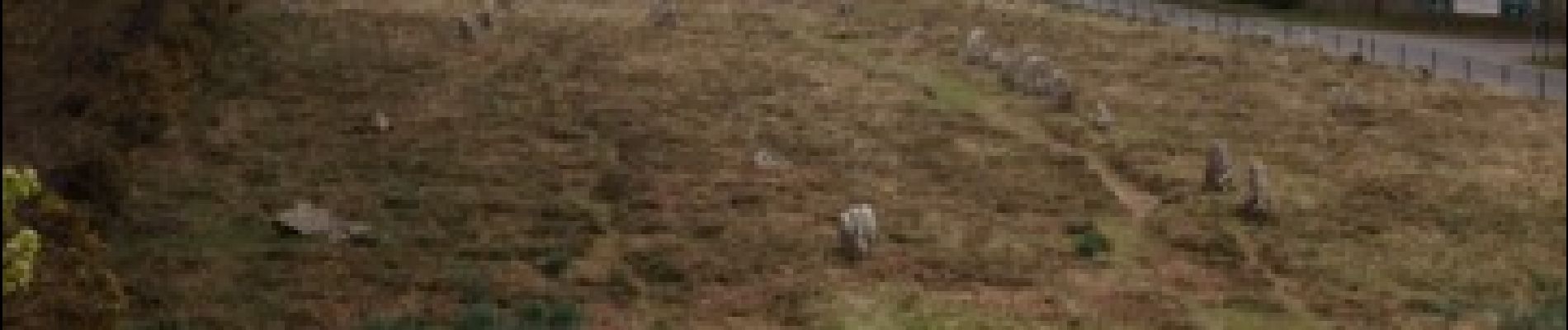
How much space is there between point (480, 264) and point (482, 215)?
3.47 meters

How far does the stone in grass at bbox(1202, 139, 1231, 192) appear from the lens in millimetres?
42688

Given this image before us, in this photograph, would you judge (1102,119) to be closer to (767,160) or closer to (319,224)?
(767,160)

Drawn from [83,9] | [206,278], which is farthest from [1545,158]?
[83,9]

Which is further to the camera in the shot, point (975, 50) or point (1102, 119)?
point (975, 50)

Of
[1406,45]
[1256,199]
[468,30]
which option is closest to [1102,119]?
[1256,199]

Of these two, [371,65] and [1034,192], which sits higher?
[371,65]

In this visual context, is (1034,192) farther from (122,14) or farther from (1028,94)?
(122,14)

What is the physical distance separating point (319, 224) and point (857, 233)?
41.3ft

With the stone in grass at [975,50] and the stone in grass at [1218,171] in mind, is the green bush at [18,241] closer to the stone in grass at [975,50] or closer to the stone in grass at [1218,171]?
the stone in grass at [1218,171]

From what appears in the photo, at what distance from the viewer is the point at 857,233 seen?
3750 cm

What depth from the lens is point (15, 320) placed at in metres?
23.0

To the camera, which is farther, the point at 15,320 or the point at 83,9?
the point at 83,9

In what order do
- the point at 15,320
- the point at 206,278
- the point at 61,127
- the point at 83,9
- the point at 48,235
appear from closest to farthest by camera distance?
the point at 15,320 → the point at 48,235 → the point at 206,278 → the point at 61,127 → the point at 83,9

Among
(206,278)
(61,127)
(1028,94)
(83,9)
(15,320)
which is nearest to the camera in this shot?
(15,320)
